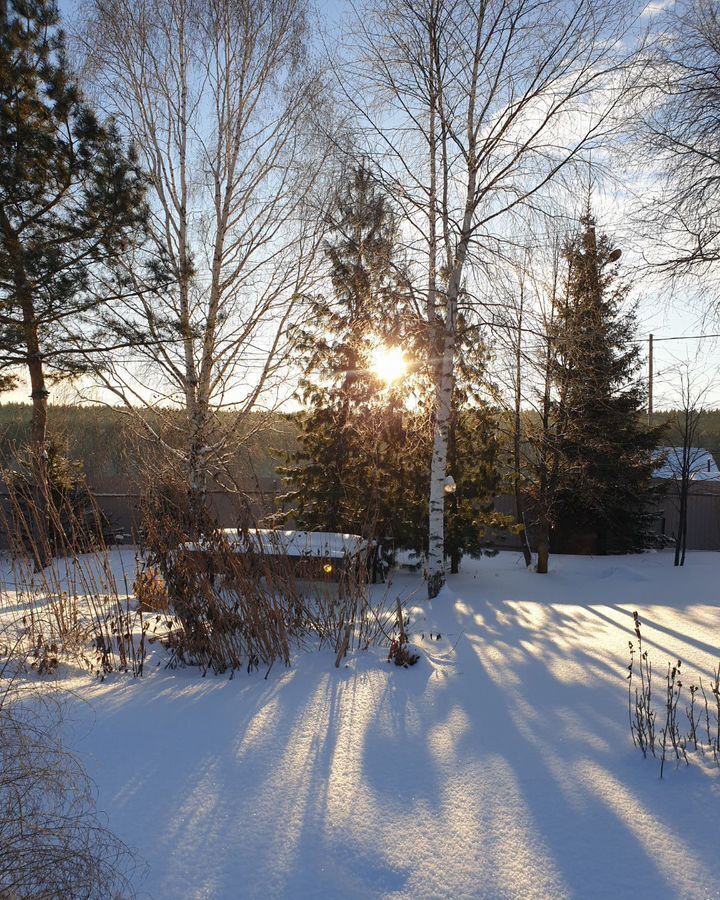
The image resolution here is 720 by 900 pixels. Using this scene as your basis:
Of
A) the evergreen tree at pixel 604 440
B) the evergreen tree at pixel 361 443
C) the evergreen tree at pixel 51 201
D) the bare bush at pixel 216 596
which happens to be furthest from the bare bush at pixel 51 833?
the evergreen tree at pixel 604 440

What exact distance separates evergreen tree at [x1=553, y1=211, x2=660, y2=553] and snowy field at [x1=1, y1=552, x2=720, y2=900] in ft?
28.2

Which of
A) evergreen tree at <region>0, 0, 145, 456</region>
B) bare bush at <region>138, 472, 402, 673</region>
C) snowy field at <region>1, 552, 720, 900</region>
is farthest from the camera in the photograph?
evergreen tree at <region>0, 0, 145, 456</region>

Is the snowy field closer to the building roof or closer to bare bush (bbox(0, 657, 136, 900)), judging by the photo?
bare bush (bbox(0, 657, 136, 900))

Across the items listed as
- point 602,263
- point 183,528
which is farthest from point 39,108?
point 602,263

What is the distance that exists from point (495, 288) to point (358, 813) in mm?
6715

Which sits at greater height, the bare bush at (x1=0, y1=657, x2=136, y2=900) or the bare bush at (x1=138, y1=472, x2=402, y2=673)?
the bare bush at (x1=138, y1=472, x2=402, y2=673)

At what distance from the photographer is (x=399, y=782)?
3.15 metres

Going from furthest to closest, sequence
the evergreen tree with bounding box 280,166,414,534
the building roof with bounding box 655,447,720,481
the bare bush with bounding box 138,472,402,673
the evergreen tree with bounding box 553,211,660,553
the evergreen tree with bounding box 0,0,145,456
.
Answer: the building roof with bounding box 655,447,720,481 < the evergreen tree with bounding box 553,211,660,553 < the evergreen tree with bounding box 280,166,414,534 < the evergreen tree with bounding box 0,0,145,456 < the bare bush with bounding box 138,472,402,673

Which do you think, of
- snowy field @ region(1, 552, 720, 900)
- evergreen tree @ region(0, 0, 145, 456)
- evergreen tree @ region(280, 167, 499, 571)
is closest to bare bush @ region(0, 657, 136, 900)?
snowy field @ region(1, 552, 720, 900)

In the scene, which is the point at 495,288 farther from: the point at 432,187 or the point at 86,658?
the point at 86,658

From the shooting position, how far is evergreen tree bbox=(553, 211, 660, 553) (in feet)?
43.9

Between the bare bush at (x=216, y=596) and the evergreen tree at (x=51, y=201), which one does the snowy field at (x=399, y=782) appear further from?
the evergreen tree at (x=51, y=201)

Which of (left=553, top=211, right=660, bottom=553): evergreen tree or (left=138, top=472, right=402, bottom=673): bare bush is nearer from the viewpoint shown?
(left=138, top=472, right=402, bottom=673): bare bush

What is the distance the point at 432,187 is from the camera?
8.75m
